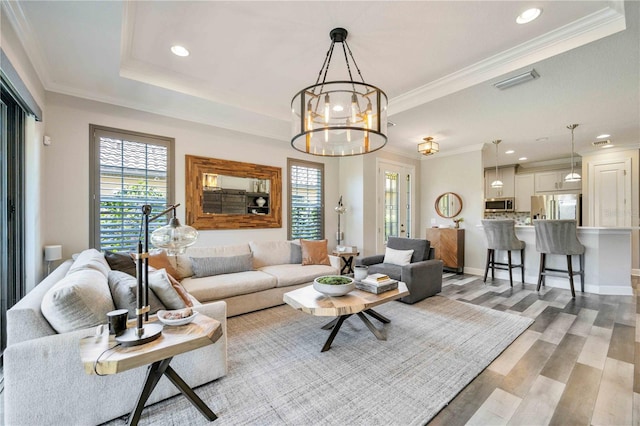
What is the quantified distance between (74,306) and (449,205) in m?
6.34

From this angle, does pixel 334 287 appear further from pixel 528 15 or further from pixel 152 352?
pixel 528 15

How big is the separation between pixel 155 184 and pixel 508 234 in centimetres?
557

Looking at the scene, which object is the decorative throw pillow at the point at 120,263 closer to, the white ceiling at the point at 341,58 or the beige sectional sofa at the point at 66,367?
the beige sectional sofa at the point at 66,367

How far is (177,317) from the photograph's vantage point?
159cm

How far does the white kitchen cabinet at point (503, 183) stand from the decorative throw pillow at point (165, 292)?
326 inches

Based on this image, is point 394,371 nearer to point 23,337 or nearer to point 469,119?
point 23,337

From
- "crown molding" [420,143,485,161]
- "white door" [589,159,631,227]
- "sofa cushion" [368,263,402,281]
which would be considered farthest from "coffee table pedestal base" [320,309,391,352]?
"white door" [589,159,631,227]

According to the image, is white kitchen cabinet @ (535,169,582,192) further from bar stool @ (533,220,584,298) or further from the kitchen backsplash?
bar stool @ (533,220,584,298)

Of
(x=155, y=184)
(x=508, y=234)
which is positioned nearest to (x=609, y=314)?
(x=508, y=234)

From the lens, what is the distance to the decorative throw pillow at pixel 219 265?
11.3 feet

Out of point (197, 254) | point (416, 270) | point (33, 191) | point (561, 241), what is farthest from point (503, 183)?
point (33, 191)

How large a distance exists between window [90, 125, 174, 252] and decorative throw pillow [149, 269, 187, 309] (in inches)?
76.8

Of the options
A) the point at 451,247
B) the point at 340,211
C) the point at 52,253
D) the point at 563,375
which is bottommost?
the point at 563,375

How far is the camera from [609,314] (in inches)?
128
